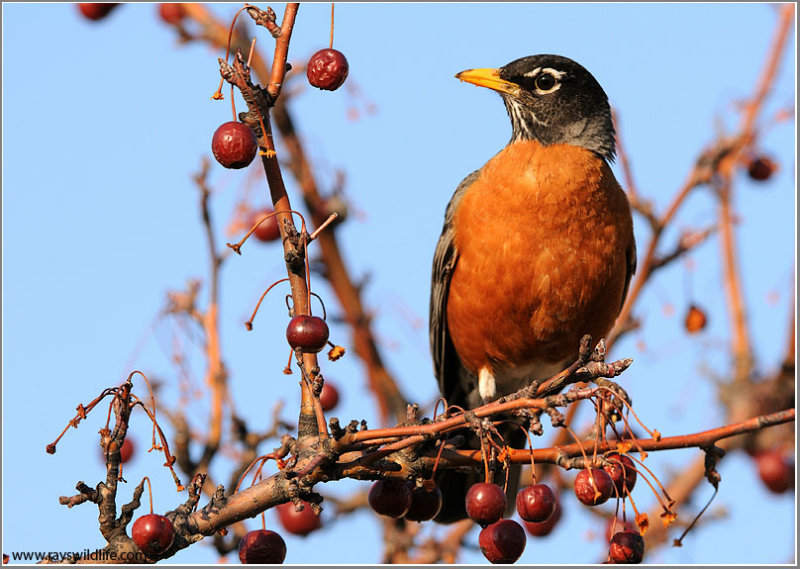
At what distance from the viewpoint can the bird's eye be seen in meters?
4.72

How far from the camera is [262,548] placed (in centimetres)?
247

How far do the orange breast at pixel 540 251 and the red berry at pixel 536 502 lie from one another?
1.83 meters

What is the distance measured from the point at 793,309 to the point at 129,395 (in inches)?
137

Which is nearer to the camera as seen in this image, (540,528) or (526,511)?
(526,511)

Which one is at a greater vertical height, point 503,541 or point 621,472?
point 621,472

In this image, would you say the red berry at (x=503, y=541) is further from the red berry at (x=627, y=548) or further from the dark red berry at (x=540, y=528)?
the dark red berry at (x=540, y=528)

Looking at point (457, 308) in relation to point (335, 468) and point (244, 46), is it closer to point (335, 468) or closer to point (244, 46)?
point (244, 46)

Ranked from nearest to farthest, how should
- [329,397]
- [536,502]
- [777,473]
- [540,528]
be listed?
[536,502], [540,528], [329,397], [777,473]

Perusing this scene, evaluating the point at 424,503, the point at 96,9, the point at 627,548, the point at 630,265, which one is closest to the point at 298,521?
the point at 424,503

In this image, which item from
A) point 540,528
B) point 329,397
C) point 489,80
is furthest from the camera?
point 489,80

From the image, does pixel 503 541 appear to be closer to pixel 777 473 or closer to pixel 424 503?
pixel 424 503

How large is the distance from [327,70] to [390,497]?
1171 mm

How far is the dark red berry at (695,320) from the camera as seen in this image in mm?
4219

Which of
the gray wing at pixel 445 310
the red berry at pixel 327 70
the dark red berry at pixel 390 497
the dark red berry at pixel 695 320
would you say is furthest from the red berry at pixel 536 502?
the gray wing at pixel 445 310
